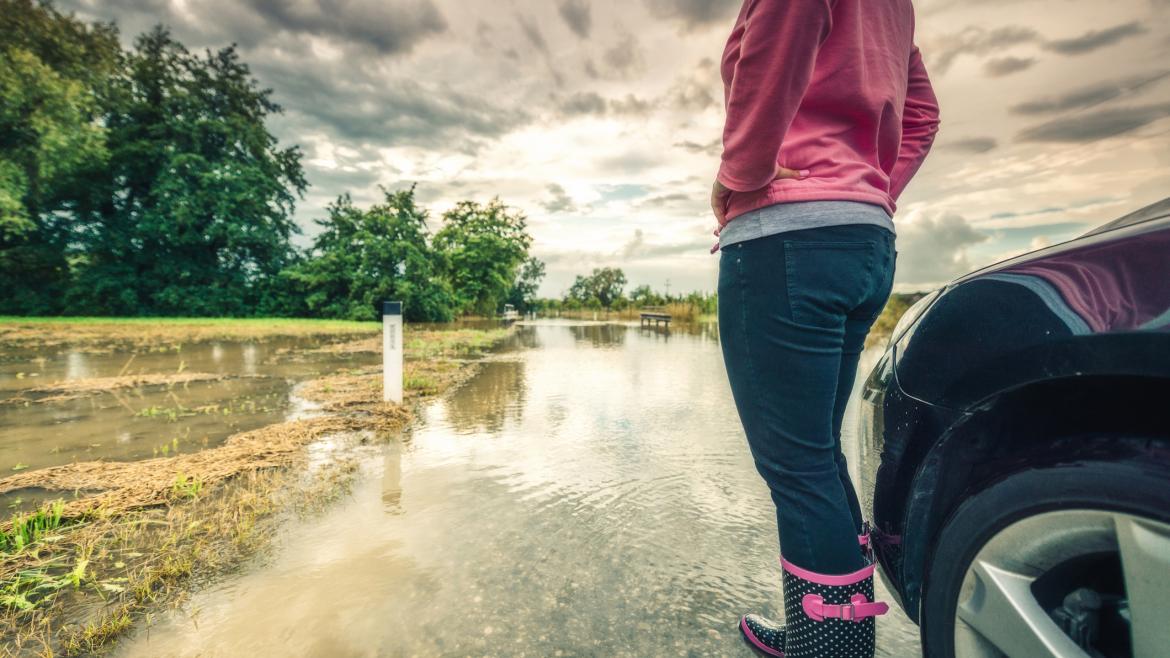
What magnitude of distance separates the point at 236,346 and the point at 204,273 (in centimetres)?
1906

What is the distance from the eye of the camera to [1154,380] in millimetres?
833

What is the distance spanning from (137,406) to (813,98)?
6.07 meters

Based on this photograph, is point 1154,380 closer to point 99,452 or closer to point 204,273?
point 99,452

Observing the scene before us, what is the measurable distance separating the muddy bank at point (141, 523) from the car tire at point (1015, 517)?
2.28m

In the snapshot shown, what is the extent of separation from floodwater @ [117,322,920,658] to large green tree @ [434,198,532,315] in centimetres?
2787

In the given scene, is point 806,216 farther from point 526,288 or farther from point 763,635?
point 526,288

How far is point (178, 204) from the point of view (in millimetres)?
24453

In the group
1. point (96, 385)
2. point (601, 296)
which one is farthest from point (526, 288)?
point (96, 385)

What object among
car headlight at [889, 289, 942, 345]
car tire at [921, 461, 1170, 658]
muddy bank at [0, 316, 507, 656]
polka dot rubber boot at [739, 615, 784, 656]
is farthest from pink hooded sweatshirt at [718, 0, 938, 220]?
muddy bank at [0, 316, 507, 656]

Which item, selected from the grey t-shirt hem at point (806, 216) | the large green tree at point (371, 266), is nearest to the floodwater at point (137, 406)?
the grey t-shirt hem at point (806, 216)

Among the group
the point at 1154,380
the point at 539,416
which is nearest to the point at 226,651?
the point at 1154,380

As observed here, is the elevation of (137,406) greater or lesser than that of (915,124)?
lesser

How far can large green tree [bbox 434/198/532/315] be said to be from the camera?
3181 centimetres

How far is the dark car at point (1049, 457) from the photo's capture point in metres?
0.80
